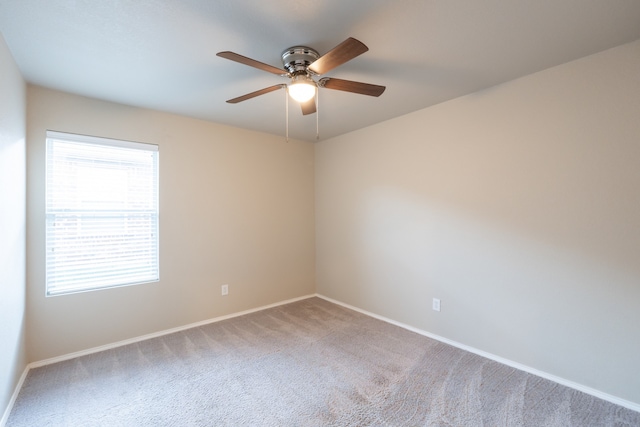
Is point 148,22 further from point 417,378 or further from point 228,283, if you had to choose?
point 417,378

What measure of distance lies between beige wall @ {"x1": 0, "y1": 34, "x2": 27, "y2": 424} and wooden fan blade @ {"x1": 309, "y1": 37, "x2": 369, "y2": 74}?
1973 millimetres

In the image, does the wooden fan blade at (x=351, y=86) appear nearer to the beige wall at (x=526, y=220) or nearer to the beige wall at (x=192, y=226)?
the beige wall at (x=526, y=220)

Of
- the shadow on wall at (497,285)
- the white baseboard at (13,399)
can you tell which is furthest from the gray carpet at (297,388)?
the shadow on wall at (497,285)

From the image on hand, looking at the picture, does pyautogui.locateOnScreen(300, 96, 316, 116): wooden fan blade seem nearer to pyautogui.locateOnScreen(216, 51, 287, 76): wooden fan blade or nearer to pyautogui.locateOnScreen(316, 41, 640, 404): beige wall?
pyautogui.locateOnScreen(216, 51, 287, 76): wooden fan blade

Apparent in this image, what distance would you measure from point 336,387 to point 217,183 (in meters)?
2.56

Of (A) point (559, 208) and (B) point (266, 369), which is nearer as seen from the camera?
(A) point (559, 208)

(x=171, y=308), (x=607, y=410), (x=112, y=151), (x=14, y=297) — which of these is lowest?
(x=607, y=410)

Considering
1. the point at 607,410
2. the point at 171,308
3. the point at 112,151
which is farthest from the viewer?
the point at 171,308

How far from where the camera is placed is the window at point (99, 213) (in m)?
2.53

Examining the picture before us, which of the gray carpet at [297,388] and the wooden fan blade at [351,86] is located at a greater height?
the wooden fan blade at [351,86]

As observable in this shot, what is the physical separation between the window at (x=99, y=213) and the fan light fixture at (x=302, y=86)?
1944 millimetres

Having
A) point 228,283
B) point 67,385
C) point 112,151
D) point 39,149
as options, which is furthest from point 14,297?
point 228,283

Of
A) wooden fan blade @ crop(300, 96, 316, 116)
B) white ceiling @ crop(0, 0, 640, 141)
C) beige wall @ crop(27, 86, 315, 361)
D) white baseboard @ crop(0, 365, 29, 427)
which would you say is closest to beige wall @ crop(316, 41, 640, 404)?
white ceiling @ crop(0, 0, 640, 141)

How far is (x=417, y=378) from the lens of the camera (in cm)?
223
